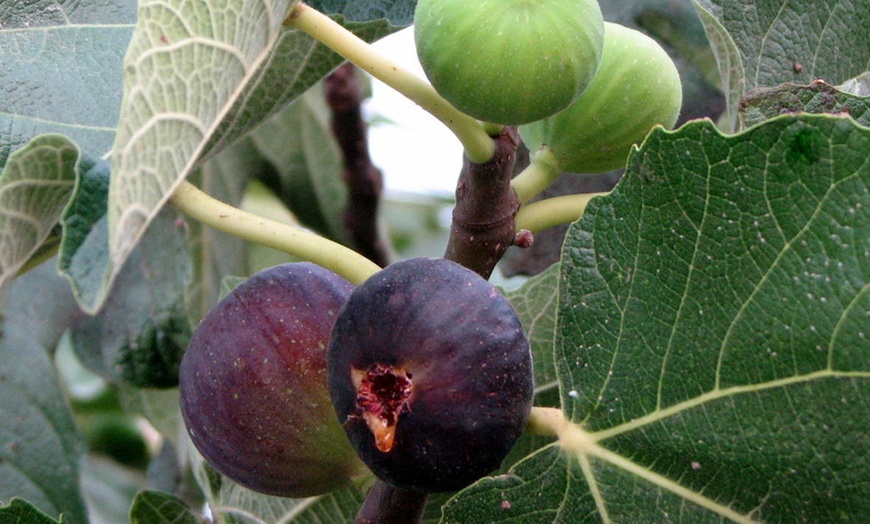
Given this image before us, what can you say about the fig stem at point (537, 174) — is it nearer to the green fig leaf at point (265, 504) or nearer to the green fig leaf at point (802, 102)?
the green fig leaf at point (802, 102)

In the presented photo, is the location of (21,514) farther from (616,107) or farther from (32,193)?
(616,107)

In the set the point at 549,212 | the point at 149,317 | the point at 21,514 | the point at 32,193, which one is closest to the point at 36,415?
the point at 149,317

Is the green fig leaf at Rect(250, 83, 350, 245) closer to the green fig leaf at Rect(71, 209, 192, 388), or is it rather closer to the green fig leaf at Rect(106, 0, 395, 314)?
the green fig leaf at Rect(71, 209, 192, 388)

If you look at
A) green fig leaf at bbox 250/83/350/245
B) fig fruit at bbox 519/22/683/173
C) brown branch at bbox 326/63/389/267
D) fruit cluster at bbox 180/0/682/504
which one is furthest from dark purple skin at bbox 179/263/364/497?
green fig leaf at bbox 250/83/350/245

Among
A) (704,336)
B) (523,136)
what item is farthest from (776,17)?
(704,336)

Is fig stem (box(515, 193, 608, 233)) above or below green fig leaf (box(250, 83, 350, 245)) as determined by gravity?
above

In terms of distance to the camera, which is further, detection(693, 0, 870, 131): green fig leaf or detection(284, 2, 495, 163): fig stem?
detection(693, 0, 870, 131): green fig leaf
